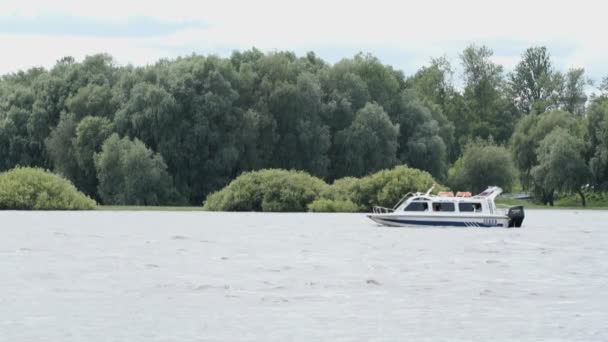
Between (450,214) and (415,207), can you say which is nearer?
(450,214)

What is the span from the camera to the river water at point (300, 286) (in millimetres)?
31281

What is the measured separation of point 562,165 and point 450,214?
153 ft

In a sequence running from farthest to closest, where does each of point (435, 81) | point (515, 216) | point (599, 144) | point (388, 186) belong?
point (435, 81)
point (599, 144)
point (388, 186)
point (515, 216)

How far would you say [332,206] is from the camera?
114 metres

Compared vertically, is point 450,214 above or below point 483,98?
below

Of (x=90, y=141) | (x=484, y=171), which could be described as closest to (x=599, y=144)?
(x=484, y=171)

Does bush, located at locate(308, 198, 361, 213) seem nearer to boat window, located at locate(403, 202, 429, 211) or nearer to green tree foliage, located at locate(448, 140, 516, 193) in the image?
boat window, located at locate(403, 202, 429, 211)

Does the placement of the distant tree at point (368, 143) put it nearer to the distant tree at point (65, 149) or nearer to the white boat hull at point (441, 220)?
the distant tree at point (65, 149)

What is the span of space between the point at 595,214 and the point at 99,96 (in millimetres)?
49918

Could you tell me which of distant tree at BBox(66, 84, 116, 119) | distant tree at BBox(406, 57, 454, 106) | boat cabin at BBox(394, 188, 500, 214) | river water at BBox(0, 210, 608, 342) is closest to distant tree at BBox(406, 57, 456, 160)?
distant tree at BBox(406, 57, 454, 106)

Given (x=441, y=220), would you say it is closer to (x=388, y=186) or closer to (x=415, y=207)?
(x=415, y=207)

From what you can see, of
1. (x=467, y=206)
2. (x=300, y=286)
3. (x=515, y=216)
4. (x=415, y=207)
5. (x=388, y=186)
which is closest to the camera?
(x=300, y=286)

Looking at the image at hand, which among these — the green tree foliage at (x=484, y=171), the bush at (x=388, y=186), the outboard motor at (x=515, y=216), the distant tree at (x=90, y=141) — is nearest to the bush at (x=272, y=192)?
the bush at (x=388, y=186)

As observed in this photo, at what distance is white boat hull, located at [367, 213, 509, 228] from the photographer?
8606cm
